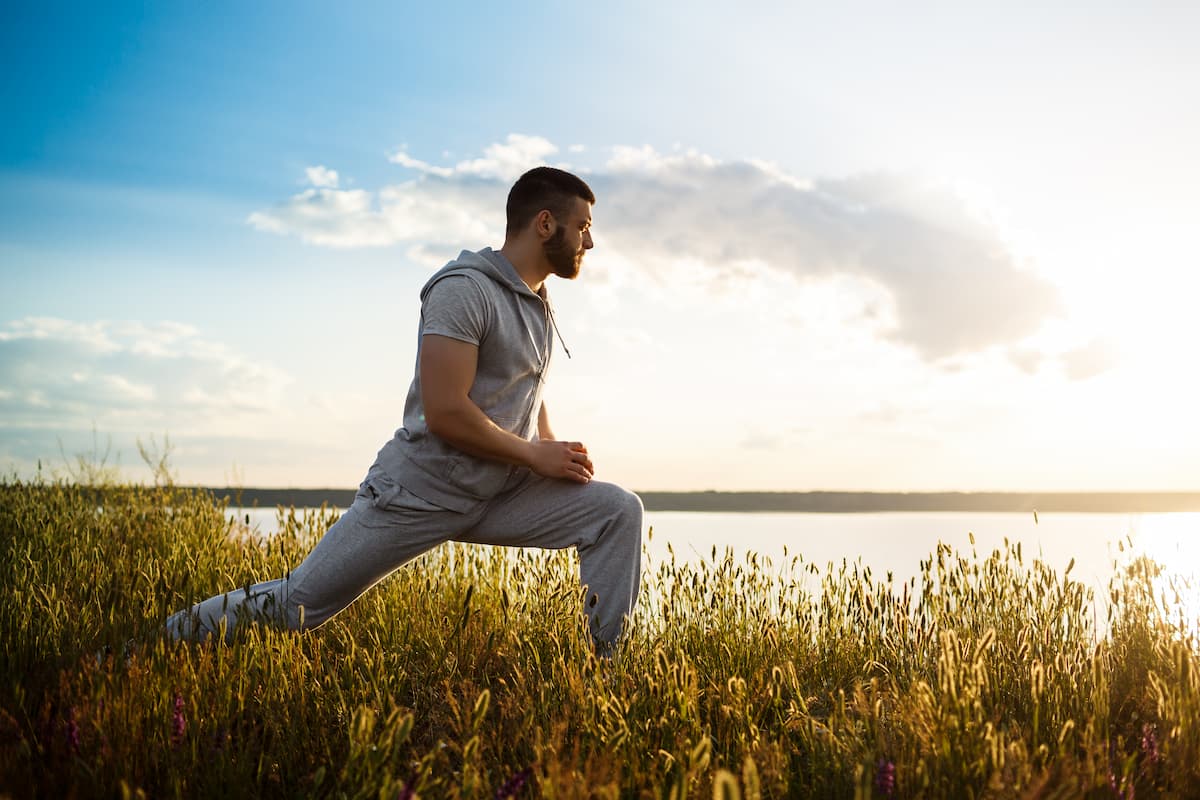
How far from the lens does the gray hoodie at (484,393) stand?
10.9 ft

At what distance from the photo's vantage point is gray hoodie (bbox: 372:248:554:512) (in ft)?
10.9

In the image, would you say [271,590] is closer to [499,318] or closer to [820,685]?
[499,318]

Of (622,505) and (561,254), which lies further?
(561,254)

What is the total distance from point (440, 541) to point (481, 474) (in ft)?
1.04

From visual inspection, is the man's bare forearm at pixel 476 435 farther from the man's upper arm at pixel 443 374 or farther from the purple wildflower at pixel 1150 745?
the purple wildflower at pixel 1150 745

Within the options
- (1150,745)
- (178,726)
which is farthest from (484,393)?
(1150,745)

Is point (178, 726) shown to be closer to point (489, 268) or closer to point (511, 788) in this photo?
point (511, 788)

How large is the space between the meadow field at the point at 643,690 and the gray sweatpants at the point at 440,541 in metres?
0.14

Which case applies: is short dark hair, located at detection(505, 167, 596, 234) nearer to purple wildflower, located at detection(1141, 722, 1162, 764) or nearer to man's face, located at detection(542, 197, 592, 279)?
man's face, located at detection(542, 197, 592, 279)

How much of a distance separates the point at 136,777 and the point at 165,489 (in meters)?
6.70

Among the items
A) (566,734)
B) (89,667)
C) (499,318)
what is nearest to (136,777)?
(89,667)

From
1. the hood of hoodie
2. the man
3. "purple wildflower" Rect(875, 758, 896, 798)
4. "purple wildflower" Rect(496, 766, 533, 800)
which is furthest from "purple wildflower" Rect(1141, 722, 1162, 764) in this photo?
the hood of hoodie

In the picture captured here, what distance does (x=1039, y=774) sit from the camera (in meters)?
1.94

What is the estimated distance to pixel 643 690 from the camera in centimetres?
244
